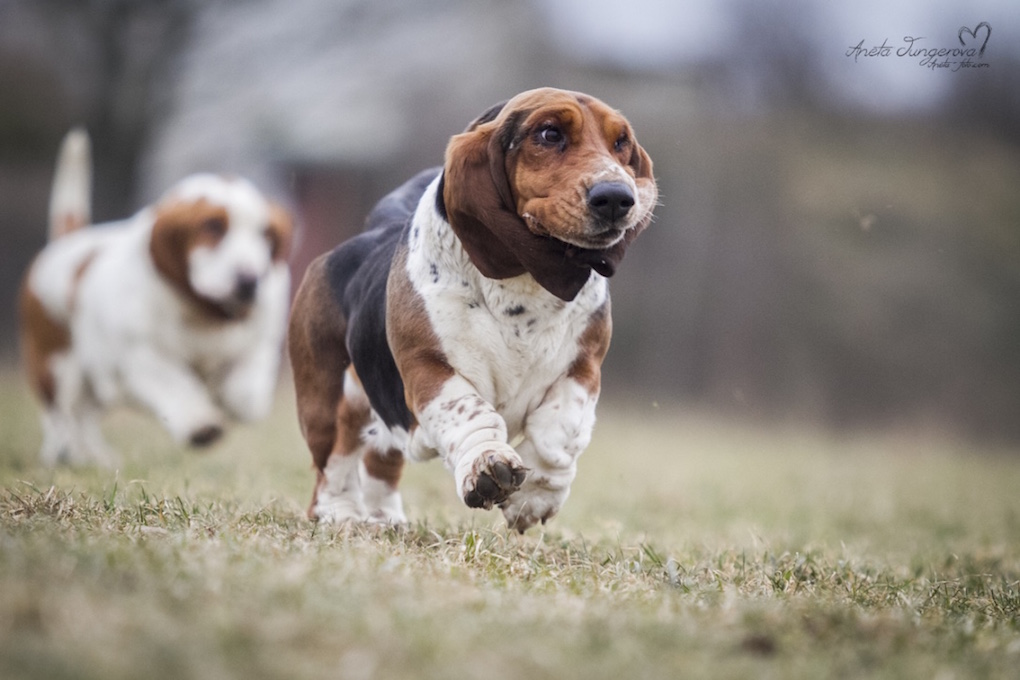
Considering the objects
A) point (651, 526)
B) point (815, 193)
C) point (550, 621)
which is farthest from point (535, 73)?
point (550, 621)

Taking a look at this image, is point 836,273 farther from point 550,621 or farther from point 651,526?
point 550,621

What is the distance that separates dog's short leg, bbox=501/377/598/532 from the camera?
3719 millimetres

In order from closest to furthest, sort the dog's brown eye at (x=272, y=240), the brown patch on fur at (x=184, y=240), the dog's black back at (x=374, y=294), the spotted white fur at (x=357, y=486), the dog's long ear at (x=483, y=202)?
the dog's long ear at (x=483, y=202) → the dog's black back at (x=374, y=294) → the spotted white fur at (x=357, y=486) → the brown patch on fur at (x=184, y=240) → the dog's brown eye at (x=272, y=240)

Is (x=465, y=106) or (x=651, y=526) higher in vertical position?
(x=465, y=106)

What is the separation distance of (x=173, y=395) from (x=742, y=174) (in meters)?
12.9

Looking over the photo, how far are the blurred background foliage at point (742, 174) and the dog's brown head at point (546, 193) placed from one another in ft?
40.7

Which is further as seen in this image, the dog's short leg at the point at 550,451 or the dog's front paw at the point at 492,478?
the dog's short leg at the point at 550,451

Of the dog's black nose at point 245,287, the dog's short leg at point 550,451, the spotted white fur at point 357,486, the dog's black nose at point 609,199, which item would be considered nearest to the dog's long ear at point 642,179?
the dog's black nose at point 609,199

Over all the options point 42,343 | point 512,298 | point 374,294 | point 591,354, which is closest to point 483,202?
point 512,298

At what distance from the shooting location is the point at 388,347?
4.09 metres

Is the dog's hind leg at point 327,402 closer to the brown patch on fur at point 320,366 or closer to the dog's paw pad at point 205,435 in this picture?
the brown patch on fur at point 320,366

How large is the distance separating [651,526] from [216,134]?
67.9 feet

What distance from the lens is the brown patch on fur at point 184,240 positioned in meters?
7.06

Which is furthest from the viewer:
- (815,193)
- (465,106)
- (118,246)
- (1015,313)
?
(465,106)
